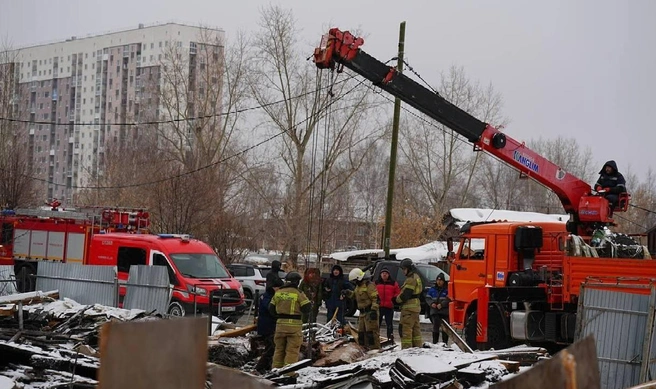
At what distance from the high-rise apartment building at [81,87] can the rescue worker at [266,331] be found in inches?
3284

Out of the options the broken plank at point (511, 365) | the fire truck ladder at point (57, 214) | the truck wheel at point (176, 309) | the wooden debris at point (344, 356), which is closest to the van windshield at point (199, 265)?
the truck wheel at point (176, 309)

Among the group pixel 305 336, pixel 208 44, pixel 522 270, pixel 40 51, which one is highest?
pixel 40 51

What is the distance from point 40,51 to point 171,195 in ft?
272

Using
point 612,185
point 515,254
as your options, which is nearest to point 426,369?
point 515,254

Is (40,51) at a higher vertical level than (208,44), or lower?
higher

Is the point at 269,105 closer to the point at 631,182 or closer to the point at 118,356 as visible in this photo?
the point at 118,356

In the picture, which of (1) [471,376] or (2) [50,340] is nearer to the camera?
(1) [471,376]

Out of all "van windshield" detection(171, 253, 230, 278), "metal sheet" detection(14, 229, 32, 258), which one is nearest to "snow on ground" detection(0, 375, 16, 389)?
"van windshield" detection(171, 253, 230, 278)

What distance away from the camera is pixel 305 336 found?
51.3 ft

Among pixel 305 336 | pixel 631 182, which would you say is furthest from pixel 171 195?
pixel 631 182

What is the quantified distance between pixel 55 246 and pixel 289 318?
16313 mm

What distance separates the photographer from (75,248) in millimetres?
26406

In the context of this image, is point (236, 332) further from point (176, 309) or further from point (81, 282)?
point (81, 282)

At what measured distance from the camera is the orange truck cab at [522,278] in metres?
15.4
